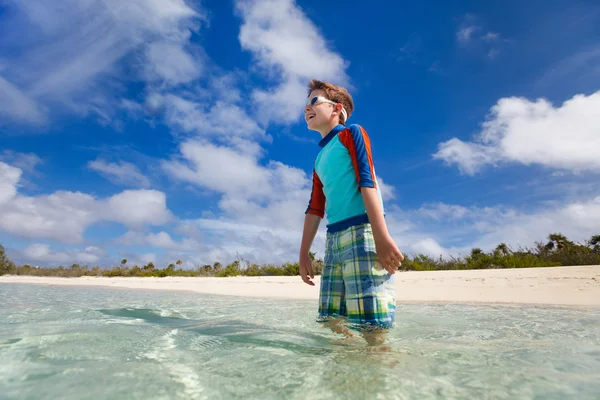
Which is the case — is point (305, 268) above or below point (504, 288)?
above

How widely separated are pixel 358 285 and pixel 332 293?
360 mm

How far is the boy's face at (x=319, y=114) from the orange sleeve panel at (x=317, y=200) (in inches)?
19.0

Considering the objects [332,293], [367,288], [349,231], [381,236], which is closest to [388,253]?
[381,236]

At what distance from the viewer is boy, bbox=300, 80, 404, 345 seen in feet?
7.97

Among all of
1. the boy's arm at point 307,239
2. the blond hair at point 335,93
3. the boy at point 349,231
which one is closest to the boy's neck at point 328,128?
the boy at point 349,231

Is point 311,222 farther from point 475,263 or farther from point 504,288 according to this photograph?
point 475,263

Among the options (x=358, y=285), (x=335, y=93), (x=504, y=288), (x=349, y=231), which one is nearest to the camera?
(x=358, y=285)

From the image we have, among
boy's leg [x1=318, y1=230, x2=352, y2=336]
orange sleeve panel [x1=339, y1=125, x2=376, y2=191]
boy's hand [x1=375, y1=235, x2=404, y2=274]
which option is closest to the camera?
boy's hand [x1=375, y1=235, x2=404, y2=274]

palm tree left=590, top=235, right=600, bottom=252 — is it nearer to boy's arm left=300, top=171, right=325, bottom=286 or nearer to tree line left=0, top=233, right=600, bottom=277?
tree line left=0, top=233, right=600, bottom=277

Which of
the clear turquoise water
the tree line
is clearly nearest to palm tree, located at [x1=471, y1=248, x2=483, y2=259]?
the tree line

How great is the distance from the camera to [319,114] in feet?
10.6

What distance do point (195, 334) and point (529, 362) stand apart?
204cm

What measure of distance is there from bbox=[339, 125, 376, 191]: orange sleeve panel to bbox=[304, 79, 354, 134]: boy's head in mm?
370

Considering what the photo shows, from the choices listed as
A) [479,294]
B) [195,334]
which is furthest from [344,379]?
[479,294]
